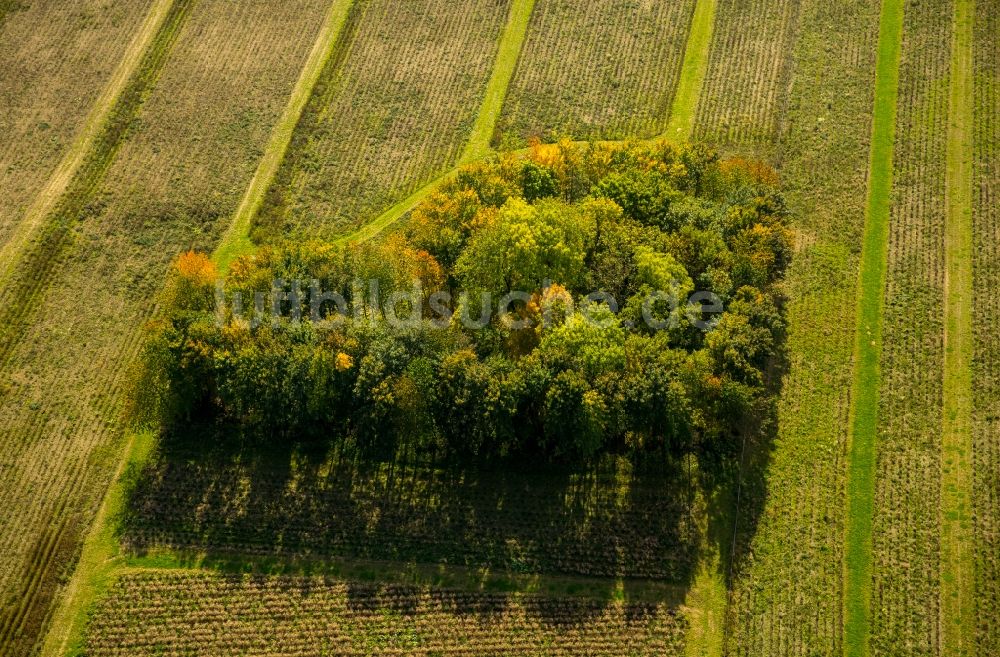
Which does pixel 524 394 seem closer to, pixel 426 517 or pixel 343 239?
pixel 426 517

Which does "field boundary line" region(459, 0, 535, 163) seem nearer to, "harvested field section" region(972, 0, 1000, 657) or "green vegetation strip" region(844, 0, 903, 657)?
"green vegetation strip" region(844, 0, 903, 657)

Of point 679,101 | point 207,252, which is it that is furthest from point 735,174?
point 207,252

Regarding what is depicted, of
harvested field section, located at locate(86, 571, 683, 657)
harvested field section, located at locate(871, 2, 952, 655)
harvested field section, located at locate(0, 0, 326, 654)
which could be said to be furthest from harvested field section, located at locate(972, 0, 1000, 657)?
harvested field section, located at locate(0, 0, 326, 654)

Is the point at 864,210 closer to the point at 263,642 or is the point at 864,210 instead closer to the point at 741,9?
the point at 741,9

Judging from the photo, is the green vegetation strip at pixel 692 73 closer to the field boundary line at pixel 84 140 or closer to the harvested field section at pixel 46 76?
the field boundary line at pixel 84 140

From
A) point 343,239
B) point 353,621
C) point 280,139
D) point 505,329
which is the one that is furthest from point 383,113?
point 353,621

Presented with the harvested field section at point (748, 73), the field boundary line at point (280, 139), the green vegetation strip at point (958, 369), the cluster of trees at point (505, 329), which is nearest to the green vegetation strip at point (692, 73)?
the harvested field section at point (748, 73)
